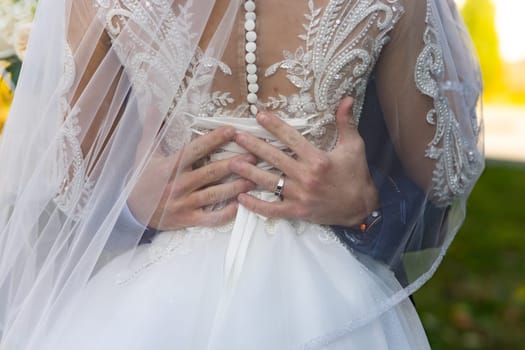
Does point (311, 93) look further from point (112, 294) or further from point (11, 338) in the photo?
point (11, 338)

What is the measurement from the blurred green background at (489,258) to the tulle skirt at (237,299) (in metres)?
2.96

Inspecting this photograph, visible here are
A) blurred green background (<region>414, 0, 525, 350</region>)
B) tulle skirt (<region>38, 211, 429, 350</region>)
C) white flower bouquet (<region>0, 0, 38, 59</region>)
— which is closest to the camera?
tulle skirt (<region>38, 211, 429, 350</region>)

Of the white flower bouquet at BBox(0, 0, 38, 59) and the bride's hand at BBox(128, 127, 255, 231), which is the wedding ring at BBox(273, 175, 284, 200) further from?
the white flower bouquet at BBox(0, 0, 38, 59)

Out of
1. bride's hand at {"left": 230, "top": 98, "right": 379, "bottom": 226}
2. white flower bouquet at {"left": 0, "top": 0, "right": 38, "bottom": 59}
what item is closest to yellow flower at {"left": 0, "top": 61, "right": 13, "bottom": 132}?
white flower bouquet at {"left": 0, "top": 0, "right": 38, "bottom": 59}

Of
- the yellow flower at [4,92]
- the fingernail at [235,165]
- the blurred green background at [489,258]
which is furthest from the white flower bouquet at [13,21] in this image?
the blurred green background at [489,258]

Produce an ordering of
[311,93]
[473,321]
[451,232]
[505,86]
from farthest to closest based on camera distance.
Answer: [505,86]
[473,321]
[451,232]
[311,93]

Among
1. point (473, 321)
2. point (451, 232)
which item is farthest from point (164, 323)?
point (473, 321)

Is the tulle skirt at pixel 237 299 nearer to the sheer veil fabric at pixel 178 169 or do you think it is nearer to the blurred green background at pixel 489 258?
the sheer veil fabric at pixel 178 169

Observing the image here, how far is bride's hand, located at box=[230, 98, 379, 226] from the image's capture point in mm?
1471

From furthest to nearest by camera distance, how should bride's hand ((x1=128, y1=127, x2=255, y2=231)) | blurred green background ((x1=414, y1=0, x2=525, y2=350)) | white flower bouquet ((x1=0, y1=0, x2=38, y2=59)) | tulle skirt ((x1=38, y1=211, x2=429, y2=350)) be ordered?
blurred green background ((x1=414, y1=0, x2=525, y2=350))
white flower bouquet ((x1=0, y1=0, x2=38, y2=59))
bride's hand ((x1=128, y1=127, x2=255, y2=231))
tulle skirt ((x1=38, y1=211, x2=429, y2=350))

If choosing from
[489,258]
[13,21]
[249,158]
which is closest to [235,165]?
[249,158]

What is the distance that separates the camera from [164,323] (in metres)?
1.37

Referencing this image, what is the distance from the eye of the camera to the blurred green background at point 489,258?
449 centimetres

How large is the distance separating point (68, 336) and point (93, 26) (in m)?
0.51
